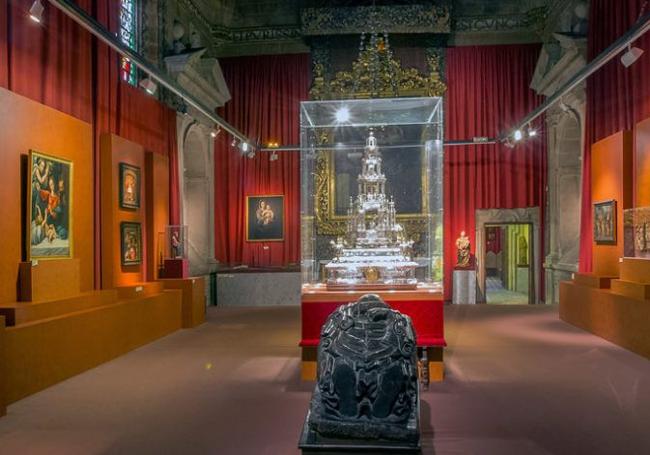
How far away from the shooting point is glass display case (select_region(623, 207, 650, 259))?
8531mm

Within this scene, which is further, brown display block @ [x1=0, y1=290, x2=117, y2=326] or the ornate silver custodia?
the ornate silver custodia

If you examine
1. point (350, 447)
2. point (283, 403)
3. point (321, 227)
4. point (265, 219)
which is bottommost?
point (283, 403)

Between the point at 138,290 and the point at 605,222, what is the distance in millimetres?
8253

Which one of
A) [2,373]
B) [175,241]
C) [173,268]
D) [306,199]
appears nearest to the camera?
[2,373]

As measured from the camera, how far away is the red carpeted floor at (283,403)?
4727 mm

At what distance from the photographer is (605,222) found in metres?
10.6

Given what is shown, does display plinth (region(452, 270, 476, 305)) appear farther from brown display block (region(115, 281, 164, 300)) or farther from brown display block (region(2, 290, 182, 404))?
brown display block (region(2, 290, 182, 404))

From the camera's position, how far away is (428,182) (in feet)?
25.5

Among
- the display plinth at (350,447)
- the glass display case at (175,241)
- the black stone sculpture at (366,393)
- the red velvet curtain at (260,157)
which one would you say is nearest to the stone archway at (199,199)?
the red velvet curtain at (260,157)

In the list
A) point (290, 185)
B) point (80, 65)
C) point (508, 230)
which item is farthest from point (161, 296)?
point (508, 230)

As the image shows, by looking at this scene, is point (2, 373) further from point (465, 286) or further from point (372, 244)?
point (465, 286)

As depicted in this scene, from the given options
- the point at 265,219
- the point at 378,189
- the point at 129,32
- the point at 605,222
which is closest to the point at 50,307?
the point at 378,189

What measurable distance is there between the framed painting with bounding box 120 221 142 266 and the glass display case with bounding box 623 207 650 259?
8.02 m

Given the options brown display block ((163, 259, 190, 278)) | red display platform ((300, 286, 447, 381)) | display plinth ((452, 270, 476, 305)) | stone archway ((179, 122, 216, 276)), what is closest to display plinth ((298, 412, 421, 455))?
red display platform ((300, 286, 447, 381))
